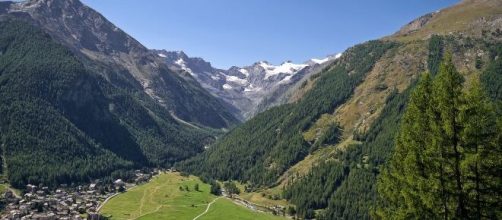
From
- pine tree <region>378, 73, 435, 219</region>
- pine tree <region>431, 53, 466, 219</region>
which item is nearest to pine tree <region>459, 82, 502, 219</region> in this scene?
pine tree <region>431, 53, 466, 219</region>

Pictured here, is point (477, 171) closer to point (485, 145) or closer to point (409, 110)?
point (485, 145)

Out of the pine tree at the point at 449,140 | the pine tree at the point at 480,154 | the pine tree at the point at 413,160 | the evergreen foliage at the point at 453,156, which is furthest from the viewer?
the pine tree at the point at 413,160

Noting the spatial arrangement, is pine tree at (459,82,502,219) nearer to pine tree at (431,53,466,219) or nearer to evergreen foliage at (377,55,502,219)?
evergreen foliage at (377,55,502,219)

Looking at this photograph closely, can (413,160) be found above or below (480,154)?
below

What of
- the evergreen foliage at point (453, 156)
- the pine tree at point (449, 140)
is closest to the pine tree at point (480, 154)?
the evergreen foliage at point (453, 156)

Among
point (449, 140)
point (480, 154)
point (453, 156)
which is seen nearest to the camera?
point (480, 154)

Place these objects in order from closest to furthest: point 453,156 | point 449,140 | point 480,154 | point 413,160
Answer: point 480,154 < point 453,156 < point 449,140 < point 413,160

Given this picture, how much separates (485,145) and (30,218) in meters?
178

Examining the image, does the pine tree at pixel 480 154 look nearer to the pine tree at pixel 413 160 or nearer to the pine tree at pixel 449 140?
the pine tree at pixel 449 140

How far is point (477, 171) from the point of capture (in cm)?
3409

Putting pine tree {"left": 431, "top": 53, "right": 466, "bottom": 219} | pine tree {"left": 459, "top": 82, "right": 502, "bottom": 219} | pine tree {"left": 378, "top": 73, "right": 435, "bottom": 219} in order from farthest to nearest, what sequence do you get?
1. pine tree {"left": 378, "top": 73, "right": 435, "bottom": 219}
2. pine tree {"left": 431, "top": 53, "right": 466, "bottom": 219}
3. pine tree {"left": 459, "top": 82, "right": 502, "bottom": 219}

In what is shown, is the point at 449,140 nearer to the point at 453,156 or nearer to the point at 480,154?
the point at 453,156

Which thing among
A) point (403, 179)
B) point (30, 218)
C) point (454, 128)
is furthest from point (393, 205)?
point (30, 218)

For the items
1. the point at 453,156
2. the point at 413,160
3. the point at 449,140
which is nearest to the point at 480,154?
the point at 453,156
